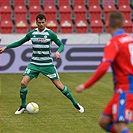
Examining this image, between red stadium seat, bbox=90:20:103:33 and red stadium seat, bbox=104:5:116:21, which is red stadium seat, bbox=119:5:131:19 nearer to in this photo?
red stadium seat, bbox=104:5:116:21

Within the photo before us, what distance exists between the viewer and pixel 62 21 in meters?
20.3

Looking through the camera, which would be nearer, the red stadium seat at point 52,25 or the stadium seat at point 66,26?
the red stadium seat at point 52,25

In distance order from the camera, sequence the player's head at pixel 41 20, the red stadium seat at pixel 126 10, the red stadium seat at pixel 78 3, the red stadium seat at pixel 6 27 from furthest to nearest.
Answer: the red stadium seat at pixel 78 3 → the red stadium seat at pixel 126 10 → the red stadium seat at pixel 6 27 → the player's head at pixel 41 20

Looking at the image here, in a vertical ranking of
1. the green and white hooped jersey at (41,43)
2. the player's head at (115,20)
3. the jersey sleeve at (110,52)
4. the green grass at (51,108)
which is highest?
the player's head at (115,20)

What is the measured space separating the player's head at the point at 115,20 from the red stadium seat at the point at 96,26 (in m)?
13.9

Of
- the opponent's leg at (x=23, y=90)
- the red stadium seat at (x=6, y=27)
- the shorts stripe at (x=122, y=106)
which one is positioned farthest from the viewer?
the red stadium seat at (x=6, y=27)

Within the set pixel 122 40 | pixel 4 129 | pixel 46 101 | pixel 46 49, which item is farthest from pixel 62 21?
pixel 122 40

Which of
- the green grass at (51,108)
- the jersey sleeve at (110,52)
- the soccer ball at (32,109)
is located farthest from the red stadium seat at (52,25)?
the jersey sleeve at (110,52)

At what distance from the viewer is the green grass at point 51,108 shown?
909 cm

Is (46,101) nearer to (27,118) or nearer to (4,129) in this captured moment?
(27,118)

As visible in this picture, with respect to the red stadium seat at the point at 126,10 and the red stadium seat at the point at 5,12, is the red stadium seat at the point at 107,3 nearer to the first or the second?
the red stadium seat at the point at 126,10

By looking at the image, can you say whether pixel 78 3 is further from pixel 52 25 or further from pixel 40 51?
pixel 40 51

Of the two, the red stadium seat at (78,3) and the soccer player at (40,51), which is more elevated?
the red stadium seat at (78,3)

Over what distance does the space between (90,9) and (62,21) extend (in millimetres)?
1350
